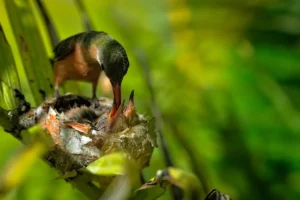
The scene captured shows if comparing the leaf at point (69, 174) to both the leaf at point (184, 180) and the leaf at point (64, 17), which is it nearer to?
the leaf at point (184, 180)

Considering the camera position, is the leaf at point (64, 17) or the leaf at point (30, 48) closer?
the leaf at point (30, 48)

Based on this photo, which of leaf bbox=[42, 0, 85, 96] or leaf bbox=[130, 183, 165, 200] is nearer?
leaf bbox=[130, 183, 165, 200]

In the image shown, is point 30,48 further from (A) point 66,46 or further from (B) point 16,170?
(B) point 16,170

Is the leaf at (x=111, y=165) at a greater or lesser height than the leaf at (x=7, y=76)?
lesser

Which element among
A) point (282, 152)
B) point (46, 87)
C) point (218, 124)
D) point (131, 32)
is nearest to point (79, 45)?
point (46, 87)

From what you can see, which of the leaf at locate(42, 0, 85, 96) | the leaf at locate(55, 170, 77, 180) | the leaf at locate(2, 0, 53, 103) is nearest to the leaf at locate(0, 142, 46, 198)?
the leaf at locate(55, 170, 77, 180)

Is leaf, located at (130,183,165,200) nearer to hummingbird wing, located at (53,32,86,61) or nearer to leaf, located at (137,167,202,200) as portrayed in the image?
leaf, located at (137,167,202,200)

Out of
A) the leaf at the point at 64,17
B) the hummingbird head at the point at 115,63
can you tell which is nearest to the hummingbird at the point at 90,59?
the hummingbird head at the point at 115,63
